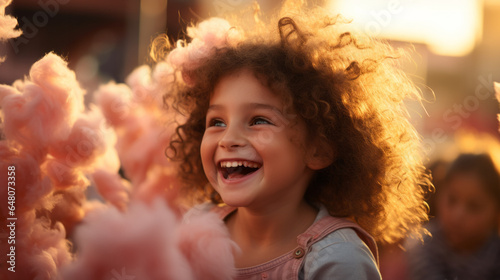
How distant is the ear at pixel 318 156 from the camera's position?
4.23 feet

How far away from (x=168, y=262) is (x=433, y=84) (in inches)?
216

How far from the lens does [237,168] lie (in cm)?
127

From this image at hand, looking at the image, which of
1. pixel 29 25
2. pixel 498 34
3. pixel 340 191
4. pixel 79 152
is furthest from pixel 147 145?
pixel 498 34

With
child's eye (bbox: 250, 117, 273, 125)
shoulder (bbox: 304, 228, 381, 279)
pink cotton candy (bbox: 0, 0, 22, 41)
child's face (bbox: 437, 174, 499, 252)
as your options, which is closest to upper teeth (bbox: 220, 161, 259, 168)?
child's eye (bbox: 250, 117, 273, 125)

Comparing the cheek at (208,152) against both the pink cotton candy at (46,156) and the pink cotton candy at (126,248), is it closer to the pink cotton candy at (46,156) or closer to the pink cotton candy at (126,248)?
the pink cotton candy at (46,156)

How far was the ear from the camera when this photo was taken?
1.29 m

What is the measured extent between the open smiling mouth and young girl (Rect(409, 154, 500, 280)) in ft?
3.42

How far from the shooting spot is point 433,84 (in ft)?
18.7

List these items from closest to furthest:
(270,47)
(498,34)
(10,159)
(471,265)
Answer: (10,159)
(270,47)
(471,265)
(498,34)

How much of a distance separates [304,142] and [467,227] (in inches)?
39.2

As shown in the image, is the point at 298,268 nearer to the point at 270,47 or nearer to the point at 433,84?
the point at 270,47

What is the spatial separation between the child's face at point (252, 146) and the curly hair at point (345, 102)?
4 cm

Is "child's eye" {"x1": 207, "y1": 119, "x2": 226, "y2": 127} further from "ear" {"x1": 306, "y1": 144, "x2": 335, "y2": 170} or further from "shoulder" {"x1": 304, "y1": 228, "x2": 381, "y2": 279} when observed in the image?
"shoulder" {"x1": 304, "y1": 228, "x2": 381, "y2": 279}

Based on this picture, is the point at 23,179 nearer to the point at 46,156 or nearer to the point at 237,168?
the point at 46,156
